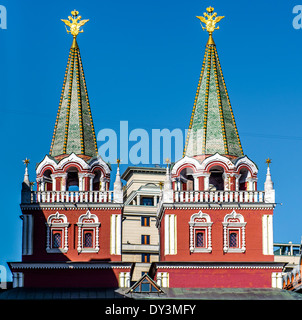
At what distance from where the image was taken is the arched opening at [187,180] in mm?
65188

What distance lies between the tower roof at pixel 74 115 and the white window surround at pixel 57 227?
12.2 ft

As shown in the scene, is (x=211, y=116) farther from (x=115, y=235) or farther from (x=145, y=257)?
(x=145, y=257)

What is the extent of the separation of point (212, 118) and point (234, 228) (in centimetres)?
673

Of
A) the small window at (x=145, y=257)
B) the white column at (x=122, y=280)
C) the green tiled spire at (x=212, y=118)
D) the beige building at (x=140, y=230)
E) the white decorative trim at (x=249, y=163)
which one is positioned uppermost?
the green tiled spire at (x=212, y=118)

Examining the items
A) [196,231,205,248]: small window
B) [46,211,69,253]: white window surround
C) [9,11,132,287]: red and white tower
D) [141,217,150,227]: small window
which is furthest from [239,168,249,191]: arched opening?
[141,217,150,227]: small window

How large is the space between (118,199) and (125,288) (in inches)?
196

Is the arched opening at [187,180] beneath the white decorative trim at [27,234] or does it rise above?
above

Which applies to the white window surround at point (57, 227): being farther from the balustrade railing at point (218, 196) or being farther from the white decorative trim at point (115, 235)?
the balustrade railing at point (218, 196)

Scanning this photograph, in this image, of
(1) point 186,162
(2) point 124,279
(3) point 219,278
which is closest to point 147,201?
(1) point 186,162

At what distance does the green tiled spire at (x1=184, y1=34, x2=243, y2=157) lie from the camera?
64.1 m

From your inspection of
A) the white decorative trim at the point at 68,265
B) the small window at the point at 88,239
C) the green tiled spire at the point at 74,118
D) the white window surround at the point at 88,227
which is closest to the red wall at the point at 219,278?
the white decorative trim at the point at 68,265

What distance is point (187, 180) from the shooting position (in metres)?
65.3

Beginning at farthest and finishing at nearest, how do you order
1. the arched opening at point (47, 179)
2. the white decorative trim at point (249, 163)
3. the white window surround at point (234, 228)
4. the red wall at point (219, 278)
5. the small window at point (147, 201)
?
the small window at point (147, 201) → the arched opening at point (47, 179) → the white decorative trim at point (249, 163) → the white window surround at point (234, 228) → the red wall at point (219, 278)
